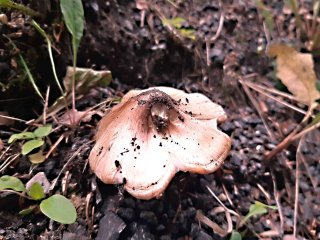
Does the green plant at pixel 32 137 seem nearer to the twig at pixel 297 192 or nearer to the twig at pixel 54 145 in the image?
the twig at pixel 54 145

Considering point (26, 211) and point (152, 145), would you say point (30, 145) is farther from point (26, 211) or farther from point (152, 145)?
point (152, 145)

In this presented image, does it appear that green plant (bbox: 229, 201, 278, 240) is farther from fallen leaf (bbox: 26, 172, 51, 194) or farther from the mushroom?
fallen leaf (bbox: 26, 172, 51, 194)

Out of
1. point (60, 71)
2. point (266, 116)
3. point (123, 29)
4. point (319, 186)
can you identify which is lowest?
point (319, 186)

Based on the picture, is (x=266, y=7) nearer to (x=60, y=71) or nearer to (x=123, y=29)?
(x=123, y=29)

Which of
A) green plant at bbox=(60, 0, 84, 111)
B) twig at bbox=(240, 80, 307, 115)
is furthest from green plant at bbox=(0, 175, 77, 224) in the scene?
twig at bbox=(240, 80, 307, 115)

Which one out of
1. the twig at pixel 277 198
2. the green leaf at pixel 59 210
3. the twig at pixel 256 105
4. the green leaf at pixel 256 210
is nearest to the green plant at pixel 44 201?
the green leaf at pixel 59 210

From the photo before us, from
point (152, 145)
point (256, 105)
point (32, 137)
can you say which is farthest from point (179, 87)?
point (32, 137)

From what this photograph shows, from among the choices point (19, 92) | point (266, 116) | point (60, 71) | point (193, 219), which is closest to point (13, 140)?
point (19, 92)
